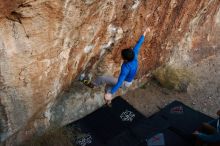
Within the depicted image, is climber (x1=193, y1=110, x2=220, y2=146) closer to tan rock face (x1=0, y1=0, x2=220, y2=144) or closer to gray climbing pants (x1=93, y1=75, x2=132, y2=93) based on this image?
gray climbing pants (x1=93, y1=75, x2=132, y2=93)

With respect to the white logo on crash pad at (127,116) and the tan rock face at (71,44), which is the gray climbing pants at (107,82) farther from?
the white logo on crash pad at (127,116)

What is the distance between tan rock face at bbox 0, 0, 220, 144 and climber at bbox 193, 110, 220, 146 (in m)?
1.78

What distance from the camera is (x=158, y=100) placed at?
7480 mm

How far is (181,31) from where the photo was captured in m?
7.50

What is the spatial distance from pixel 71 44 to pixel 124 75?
97 cm

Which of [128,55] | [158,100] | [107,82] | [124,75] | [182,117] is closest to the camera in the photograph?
[128,55]

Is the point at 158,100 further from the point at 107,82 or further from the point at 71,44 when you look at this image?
the point at 71,44

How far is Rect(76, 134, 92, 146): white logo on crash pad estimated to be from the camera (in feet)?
20.5

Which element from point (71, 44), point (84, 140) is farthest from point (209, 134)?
point (71, 44)

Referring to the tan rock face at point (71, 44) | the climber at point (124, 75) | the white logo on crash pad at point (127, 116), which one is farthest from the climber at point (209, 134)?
the tan rock face at point (71, 44)

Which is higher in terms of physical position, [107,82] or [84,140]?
[107,82]

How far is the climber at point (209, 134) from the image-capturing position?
18.2 feet

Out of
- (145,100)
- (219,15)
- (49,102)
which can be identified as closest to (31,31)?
(49,102)

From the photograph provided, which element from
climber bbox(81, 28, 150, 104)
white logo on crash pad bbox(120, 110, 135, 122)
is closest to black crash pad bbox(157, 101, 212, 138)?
white logo on crash pad bbox(120, 110, 135, 122)
